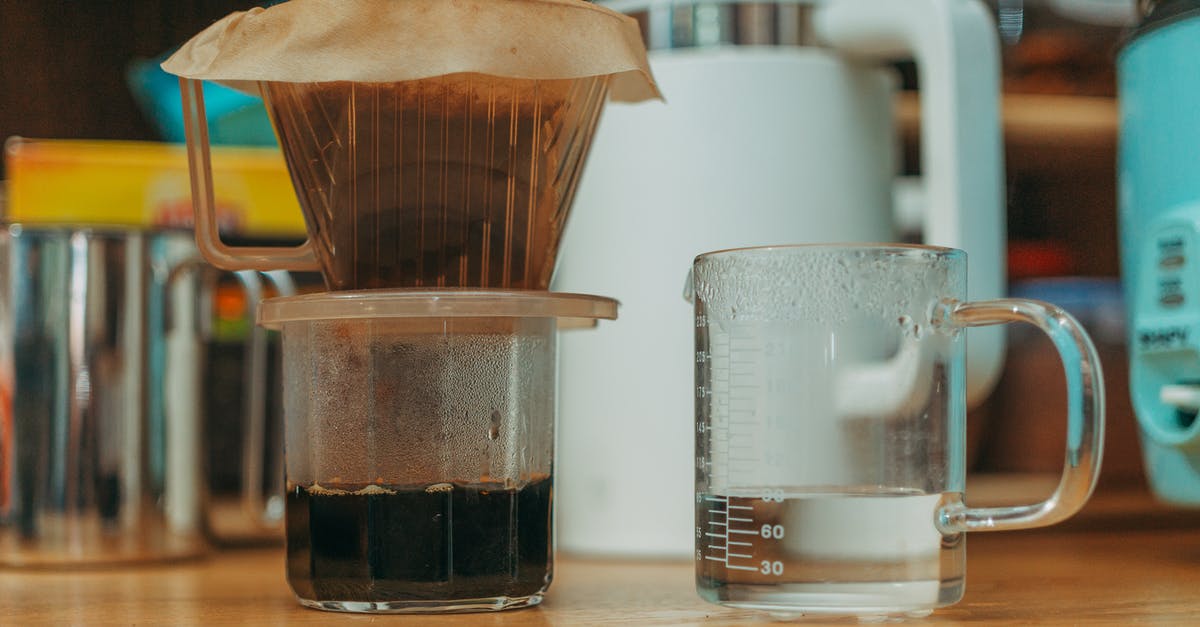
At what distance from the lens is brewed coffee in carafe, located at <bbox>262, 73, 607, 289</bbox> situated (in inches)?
21.3

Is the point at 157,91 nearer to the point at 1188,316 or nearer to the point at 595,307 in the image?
the point at 595,307

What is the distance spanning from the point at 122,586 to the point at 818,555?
14.1 inches

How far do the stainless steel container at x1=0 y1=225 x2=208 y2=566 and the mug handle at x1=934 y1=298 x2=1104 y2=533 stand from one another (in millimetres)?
456

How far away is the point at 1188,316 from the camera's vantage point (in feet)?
2.21

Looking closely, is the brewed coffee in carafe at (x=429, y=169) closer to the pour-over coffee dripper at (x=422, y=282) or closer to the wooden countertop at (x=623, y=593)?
the pour-over coffee dripper at (x=422, y=282)

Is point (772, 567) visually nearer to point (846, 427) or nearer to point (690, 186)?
point (846, 427)

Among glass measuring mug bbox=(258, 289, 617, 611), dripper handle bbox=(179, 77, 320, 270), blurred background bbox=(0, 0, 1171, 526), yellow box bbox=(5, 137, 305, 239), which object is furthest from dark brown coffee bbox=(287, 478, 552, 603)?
blurred background bbox=(0, 0, 1171, 526)

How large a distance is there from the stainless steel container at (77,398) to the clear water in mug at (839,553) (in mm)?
382

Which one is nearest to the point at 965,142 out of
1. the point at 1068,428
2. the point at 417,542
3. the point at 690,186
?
the point at 690,186

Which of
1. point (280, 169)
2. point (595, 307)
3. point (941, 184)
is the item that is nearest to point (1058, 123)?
point (941, 184)

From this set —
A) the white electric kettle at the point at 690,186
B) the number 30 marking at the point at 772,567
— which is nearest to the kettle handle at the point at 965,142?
the white electric kettle at the point at 690,186

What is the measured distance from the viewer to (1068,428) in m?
0.50

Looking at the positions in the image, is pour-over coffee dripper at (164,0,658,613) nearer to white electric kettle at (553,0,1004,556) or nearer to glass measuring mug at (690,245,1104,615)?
glass measuring mug at (690,245,1104,615)

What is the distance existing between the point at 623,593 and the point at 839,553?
5.9 inches
